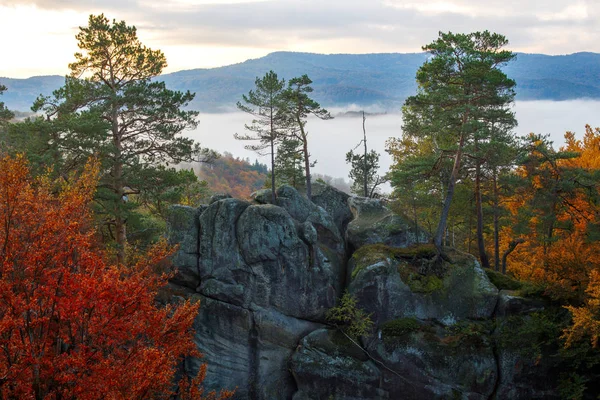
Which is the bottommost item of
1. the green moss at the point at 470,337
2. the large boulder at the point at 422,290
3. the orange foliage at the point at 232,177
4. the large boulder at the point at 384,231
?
the orange foliage at the point at 232,177

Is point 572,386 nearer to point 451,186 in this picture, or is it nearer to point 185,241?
point 451,186

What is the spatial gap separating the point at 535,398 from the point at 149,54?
2359cm

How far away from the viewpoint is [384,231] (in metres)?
23.9

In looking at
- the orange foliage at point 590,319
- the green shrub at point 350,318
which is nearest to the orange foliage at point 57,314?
the green shrub at point 350,318

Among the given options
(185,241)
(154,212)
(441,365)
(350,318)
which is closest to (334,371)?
(350,318)

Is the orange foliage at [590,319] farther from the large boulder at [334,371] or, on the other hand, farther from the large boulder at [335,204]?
the large boulder at [335,204]

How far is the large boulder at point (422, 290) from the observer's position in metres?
20.9

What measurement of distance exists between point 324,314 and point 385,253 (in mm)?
3972

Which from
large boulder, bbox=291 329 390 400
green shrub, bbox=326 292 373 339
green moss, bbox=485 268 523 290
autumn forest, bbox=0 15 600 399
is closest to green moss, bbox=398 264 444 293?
autumn forest, bbox=0 15 600 399

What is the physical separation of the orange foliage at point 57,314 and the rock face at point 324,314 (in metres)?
7.03

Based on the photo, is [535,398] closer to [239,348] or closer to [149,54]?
[239,348]

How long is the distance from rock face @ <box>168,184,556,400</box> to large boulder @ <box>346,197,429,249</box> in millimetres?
723

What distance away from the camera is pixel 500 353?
19.8 meters

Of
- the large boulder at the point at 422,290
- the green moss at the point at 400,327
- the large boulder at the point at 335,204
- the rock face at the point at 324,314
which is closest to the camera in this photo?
the rock face at the point at 324,314
